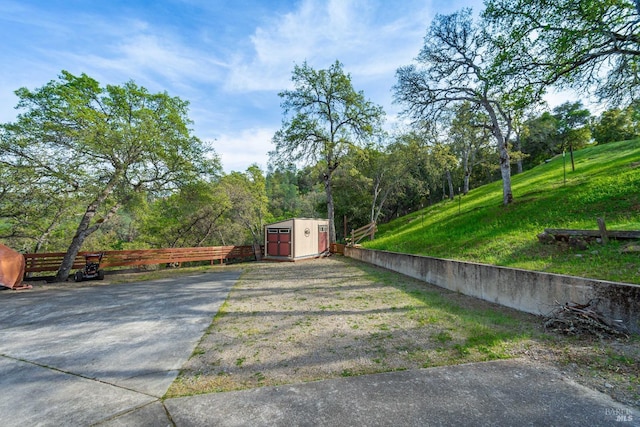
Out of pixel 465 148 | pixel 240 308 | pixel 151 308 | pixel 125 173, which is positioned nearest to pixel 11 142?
pixel 125 173

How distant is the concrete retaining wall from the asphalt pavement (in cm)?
180

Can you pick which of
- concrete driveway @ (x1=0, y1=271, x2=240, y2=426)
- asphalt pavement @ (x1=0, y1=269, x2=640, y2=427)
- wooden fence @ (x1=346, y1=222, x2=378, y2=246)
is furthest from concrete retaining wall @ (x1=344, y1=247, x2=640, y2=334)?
wooden fence @ (x1=346, y1=222, x2=378, y2=246)

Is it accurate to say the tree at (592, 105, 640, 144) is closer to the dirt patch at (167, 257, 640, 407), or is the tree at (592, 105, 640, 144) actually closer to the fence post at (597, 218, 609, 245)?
the fence post at (597, 218, 609, 245)

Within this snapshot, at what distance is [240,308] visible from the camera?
5.60 metres

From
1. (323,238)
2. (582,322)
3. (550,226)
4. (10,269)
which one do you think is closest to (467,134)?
(323,238)

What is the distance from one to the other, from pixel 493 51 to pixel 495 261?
6937 millimetres

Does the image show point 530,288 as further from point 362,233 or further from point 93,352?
point 362,233

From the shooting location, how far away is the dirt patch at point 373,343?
2834 millimetres

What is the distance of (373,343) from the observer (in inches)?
146

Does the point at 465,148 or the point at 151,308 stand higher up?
the point at 465,148

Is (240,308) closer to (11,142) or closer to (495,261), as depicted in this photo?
(495,261)

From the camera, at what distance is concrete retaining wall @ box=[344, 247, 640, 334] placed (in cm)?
358

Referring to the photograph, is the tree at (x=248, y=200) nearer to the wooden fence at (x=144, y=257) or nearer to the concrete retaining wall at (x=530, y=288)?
the wooden fence at (x=144, y=257)

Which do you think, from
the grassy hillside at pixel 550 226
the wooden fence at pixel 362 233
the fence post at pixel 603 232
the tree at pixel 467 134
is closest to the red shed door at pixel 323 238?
the wooden fence at pixel 362 233
